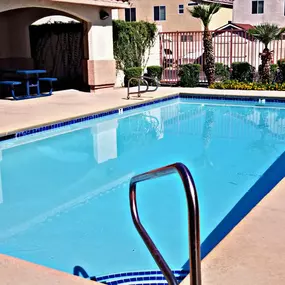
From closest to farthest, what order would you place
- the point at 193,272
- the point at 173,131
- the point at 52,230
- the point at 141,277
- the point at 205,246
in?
the point at 193,272, the point at 141,277, the point at 205,246, the point at 52,230, the point at 173,131

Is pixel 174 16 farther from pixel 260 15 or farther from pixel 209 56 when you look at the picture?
pixel 209 56

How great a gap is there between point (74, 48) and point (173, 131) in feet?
26.1

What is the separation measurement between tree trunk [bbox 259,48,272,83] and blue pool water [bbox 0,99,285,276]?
12.4 ft

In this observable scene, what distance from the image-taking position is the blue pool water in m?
4.73

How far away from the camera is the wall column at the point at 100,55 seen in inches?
589

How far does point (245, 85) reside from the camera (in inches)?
626

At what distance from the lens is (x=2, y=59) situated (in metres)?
17.0

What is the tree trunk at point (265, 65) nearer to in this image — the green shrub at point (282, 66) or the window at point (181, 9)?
the green shrub at point (282, 66)

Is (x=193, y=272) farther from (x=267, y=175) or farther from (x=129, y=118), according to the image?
(x=129, y=118)

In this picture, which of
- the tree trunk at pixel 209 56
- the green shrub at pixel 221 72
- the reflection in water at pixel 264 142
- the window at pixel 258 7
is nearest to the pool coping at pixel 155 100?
the tree trunk at pixel 209 56

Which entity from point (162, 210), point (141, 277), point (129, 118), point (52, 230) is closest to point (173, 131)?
point (129, 118)

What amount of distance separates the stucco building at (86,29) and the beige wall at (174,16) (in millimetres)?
21779

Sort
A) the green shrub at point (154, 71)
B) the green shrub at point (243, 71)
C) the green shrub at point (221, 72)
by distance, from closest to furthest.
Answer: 1. the green shrub at point (243, 71)
2. the green shrub at point (221, 72)
3. the green shrub at point (154, 71)

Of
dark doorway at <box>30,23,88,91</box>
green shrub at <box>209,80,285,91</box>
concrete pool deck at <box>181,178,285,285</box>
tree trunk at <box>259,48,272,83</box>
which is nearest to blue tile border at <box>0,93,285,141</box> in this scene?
green shrub at <box>209,80,285,91</box>
